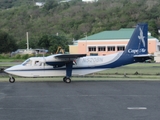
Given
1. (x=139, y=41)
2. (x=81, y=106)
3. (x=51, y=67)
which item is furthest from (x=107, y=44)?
(x=81, y=106)

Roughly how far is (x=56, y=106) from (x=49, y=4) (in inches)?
6819

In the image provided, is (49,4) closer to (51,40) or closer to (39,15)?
(39,15)

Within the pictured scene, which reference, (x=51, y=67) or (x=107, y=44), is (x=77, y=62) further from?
(x=107, y=44)

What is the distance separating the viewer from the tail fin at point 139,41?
31344 millimetres

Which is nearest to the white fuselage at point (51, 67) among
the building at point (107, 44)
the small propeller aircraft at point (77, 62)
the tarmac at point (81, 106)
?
the small propeller aircraft at point (77, 62)

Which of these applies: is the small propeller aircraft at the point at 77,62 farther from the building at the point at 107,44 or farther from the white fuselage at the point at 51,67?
the building at the point at 107,44

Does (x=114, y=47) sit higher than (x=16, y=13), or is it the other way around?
(x=16, y=13)

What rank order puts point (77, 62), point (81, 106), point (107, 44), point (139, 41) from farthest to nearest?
point (107, 44)
point (139, 41)
point (77, 62)
point (81, 106)

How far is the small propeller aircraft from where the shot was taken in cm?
2973

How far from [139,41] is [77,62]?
5.27 metres

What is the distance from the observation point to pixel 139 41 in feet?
104

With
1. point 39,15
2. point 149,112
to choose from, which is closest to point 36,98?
point 149,112

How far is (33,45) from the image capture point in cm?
11969

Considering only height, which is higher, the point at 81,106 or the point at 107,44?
the point at 107,44
